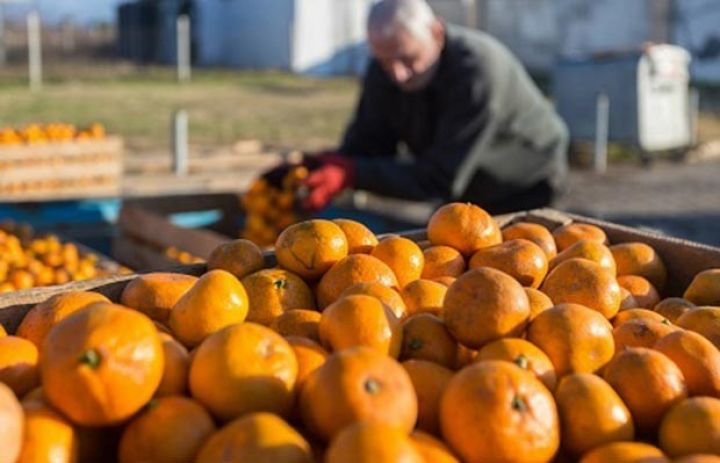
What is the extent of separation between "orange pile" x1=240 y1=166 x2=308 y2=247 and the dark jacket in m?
0.41

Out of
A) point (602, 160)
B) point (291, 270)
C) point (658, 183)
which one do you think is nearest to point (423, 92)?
point (291, 270)

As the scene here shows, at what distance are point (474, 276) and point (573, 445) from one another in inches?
17.7

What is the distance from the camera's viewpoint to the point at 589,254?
255 cm

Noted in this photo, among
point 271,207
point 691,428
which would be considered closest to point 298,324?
point 691,428

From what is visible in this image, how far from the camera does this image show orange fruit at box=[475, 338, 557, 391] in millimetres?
1773

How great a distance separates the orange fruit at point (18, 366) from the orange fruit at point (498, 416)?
0.77 meters

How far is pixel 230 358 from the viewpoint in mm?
1620

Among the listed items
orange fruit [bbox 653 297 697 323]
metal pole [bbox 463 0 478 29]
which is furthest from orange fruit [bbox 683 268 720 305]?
metal pole [bbox 463 0 478 29]

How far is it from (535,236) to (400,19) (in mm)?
2304

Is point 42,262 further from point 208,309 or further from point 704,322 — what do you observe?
point 704,322

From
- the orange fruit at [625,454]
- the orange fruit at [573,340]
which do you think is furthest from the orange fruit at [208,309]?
the orange fruit at [625,454]

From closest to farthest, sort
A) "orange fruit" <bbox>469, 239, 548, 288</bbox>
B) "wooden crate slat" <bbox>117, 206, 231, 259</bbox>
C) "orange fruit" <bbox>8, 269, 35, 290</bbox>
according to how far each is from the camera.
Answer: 1. "orange fruit" <bbox>469, 239, 548, 288</bbox>
2. "orange fruit" <bbox>8, 269, 35, 290</bbox>
3. "wooden crate slat" <bbox>117, 206, 231, 259</bbox>

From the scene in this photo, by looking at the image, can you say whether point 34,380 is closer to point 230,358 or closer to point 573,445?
point 230,358

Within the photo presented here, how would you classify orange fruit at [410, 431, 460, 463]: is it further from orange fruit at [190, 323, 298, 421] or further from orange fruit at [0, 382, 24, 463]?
orange fruit at [0, 382, 24, 463]
